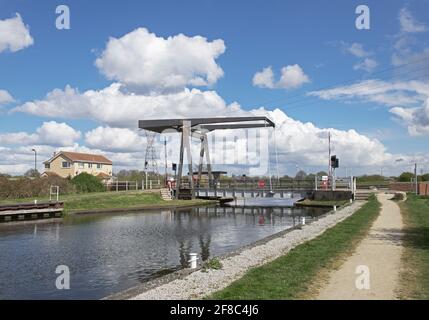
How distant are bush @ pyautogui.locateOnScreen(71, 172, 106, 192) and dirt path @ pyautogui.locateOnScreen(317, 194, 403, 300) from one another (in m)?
36.6

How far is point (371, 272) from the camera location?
1000 cm

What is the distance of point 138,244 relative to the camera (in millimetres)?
18750

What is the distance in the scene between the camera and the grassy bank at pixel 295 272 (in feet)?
27.0

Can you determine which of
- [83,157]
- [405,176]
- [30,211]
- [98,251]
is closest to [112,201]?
[30,211]

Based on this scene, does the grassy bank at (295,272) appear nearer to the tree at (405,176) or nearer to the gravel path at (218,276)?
the gravel path at (218,276)

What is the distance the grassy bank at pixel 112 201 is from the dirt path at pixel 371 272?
2445 centimetres

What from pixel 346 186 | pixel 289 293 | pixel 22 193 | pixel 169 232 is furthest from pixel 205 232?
pixel 346 186

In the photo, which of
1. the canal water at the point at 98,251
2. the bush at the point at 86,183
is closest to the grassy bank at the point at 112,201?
the bush at the point at 86,183

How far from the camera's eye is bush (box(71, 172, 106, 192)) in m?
46.9

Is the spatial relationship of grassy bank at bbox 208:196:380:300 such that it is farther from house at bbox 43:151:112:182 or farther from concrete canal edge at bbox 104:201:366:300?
house at bbox 43:151:112:182

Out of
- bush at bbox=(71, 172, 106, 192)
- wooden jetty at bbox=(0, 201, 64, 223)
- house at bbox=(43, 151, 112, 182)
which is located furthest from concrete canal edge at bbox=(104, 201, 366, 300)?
house at bbox=(43, 151, 112, 182)

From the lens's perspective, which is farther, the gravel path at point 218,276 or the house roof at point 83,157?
the house roof at point 83,157

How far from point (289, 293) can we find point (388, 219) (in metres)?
17.0
